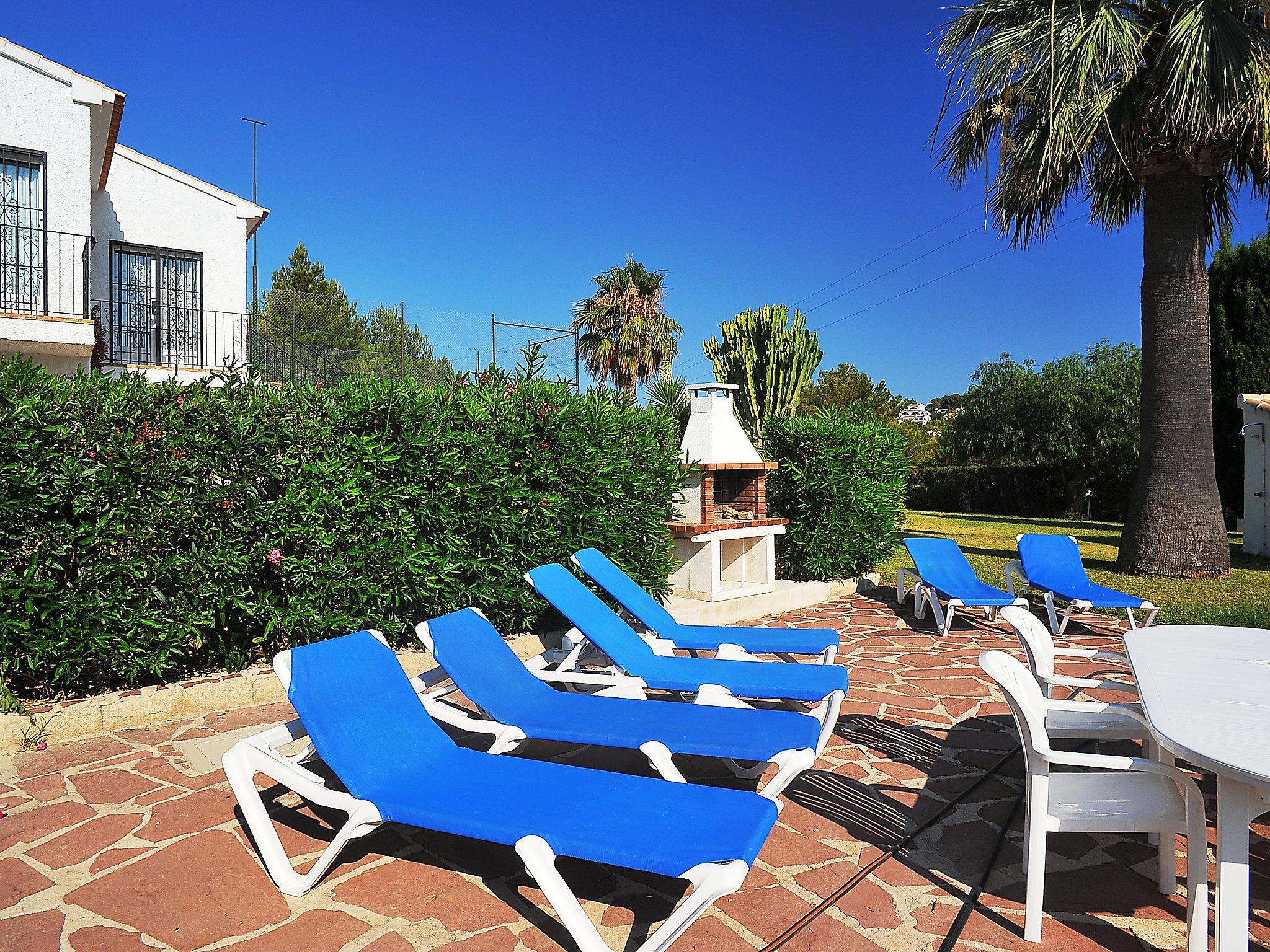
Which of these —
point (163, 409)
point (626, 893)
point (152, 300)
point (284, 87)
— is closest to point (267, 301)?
point (152, 300)

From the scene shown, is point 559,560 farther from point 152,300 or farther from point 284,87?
point 284,87

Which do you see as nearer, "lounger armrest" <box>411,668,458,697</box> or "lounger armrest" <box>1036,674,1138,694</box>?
"lounger armrest" <box>1036,674,1138,694</box>

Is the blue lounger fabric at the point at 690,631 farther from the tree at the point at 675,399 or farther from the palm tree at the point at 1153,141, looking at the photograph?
the palm tree at the point at 1153,141

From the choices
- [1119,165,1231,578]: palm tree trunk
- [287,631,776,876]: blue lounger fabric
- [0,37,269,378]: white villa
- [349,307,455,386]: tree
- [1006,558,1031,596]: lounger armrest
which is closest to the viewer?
[287,631,776,876]: blue lounger fabric

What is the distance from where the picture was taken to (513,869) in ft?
10.8

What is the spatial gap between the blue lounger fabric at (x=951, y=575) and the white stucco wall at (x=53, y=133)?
12.4m

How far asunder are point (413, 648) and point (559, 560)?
1.39m

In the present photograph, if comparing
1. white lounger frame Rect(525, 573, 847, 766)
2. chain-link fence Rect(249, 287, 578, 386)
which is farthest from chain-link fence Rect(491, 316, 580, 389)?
white lounger frame Rect(525, 573, 847, 766)

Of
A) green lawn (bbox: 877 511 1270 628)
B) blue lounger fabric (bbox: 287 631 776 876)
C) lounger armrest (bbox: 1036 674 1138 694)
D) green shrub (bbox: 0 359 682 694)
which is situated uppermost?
green shrub (bbox: 0 359 682 694)

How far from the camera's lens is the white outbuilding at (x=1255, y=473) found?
51.1 feet

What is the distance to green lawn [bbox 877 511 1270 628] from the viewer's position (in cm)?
880

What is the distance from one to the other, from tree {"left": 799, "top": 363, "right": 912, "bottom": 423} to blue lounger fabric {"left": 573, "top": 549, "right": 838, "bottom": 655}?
40.7m

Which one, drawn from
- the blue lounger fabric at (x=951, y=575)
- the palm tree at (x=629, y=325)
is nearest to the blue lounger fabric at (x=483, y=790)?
the blue lounger fabric at (x=951, y=575)

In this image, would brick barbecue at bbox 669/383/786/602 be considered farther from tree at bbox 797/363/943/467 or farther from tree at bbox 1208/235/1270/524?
tree at bbox 797/363/943/467
